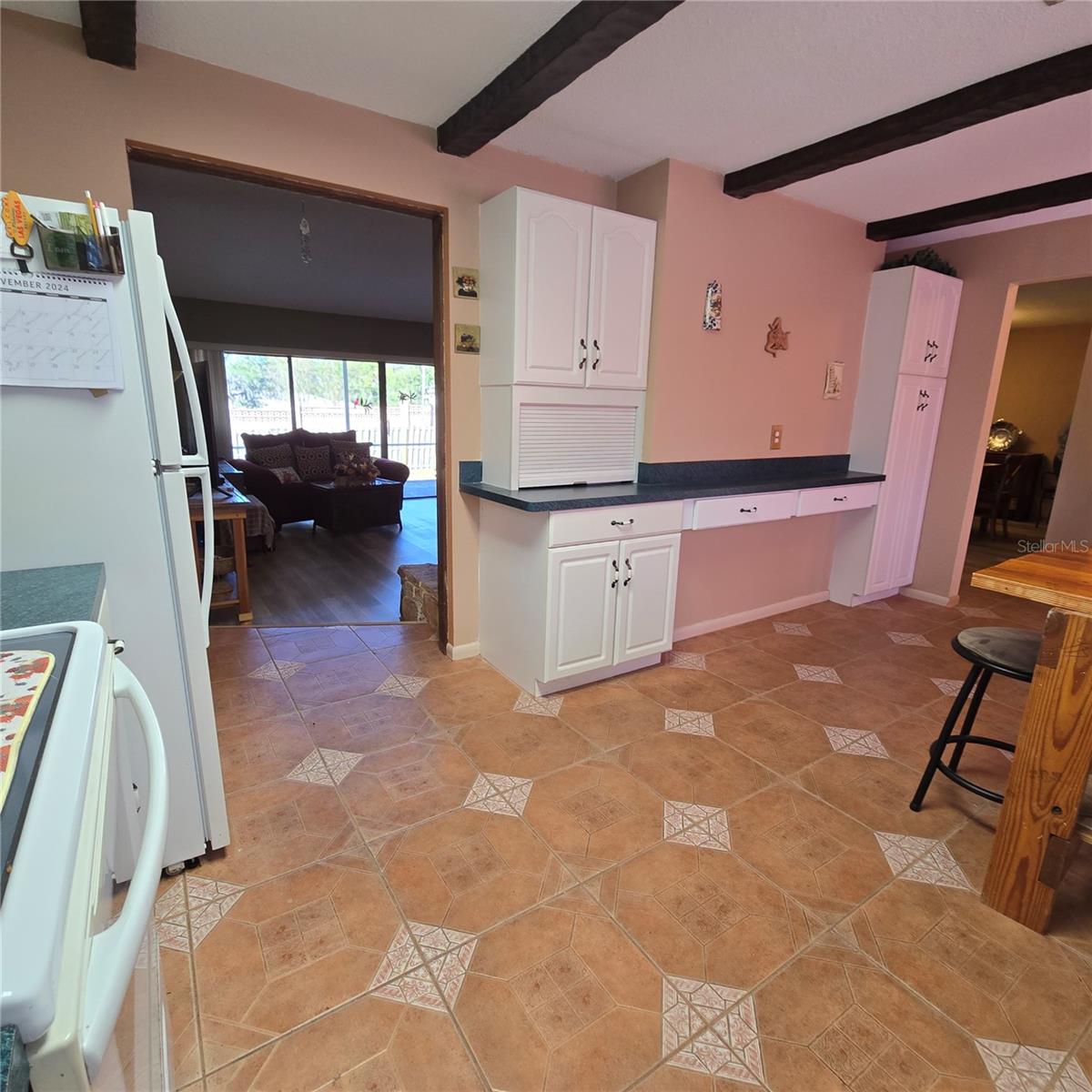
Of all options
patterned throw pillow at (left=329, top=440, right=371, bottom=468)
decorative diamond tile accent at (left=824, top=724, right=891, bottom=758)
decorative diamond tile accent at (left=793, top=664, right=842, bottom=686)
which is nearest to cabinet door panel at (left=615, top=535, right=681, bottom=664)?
decorative diamond tile accent at (left=793, top=664, right=842, bottom=686)

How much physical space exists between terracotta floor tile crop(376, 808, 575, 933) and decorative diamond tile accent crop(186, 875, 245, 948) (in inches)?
15.7

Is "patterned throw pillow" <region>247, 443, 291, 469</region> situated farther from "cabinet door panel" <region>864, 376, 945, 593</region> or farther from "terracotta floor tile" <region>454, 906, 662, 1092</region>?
"terracotta floor tile" <region>454, 906, 662, 1092</region>

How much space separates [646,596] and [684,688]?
477 mm

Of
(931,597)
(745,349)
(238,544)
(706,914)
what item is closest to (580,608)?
(706,914)

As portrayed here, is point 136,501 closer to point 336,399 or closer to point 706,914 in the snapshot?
point 706,914

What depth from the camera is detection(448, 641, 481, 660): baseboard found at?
10.2ft

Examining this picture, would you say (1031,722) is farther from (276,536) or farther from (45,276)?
(276,536)

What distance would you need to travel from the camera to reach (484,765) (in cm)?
224

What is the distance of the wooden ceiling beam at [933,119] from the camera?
1952 millimetres

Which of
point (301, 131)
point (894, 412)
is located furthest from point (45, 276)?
point (894, 412)

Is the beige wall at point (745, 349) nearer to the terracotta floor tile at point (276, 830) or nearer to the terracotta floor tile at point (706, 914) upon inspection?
the terracotta floor tile at point (706, 914)

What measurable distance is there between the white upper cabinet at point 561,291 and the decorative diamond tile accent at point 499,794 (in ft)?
5.33

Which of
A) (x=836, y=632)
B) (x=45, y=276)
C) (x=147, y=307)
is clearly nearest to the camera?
(x=45, y=276)

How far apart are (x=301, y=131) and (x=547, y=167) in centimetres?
110
